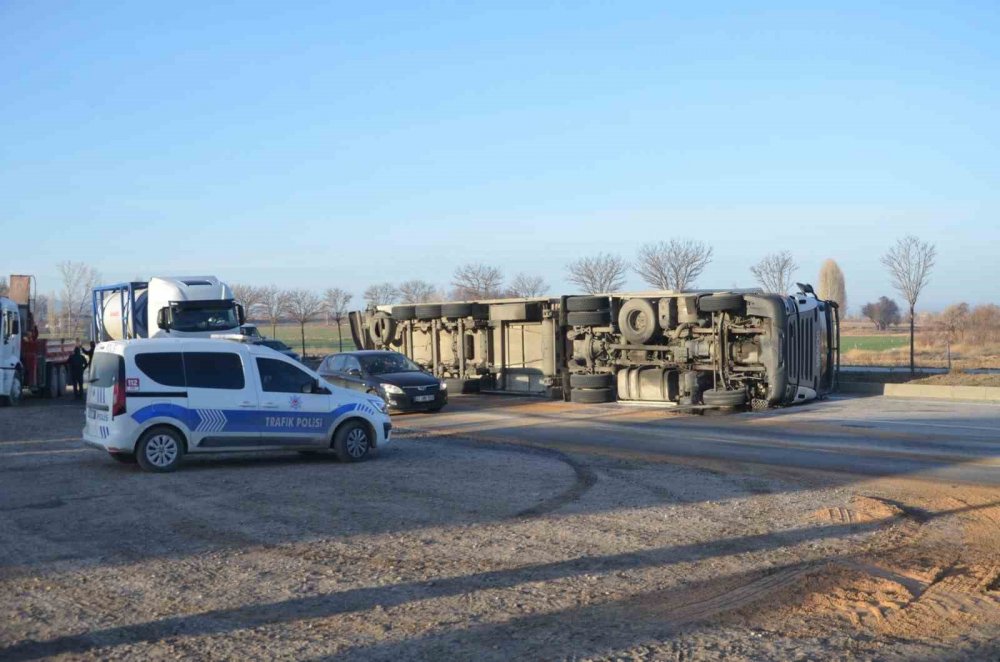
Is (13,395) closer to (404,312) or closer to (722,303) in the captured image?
(404,312)

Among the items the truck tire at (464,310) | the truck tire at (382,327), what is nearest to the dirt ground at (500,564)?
the truck tire at (464,310)

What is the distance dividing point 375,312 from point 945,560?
26.5 m

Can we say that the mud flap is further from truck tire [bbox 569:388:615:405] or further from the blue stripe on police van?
the blue stripe on police van

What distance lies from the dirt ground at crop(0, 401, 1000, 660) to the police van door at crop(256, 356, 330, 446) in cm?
80

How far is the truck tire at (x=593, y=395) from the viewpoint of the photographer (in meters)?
25.5

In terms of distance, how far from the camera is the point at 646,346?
2470 centimetres

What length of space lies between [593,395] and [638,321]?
7.41 feet

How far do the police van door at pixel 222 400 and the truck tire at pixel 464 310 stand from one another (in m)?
15.0

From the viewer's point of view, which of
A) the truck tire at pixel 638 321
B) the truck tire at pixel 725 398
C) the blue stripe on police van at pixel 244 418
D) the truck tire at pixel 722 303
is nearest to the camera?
the blue stripe on police van at pixel 244 418

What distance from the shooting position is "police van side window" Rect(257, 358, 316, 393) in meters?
14.8

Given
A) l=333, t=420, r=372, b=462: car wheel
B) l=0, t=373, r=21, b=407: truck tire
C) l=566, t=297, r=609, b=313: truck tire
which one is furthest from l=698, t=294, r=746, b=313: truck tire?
l=0, t=373, r=21, b=407: truck tire

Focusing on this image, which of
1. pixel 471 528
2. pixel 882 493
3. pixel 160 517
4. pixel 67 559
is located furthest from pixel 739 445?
pixel 67 559

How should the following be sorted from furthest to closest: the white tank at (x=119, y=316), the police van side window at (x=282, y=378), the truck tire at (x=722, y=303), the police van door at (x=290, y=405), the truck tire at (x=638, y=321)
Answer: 1. the white tank at (x=119, y=316)
2. the truck tire at (x=638, y=321)
3. the truck tire at (x=722, y=303)
4. the police van side window at (x=282, y=378)
5. the police van door at (x=290, y=405)

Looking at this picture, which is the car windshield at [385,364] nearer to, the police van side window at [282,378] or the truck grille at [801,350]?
the truck grille at [801,350]
